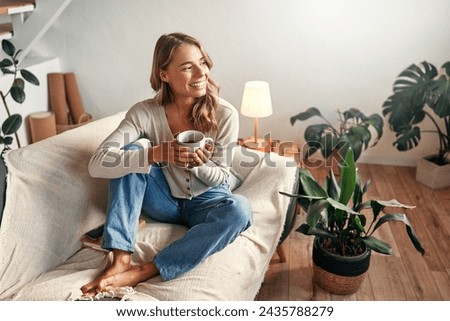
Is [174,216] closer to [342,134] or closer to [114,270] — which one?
[114,270]

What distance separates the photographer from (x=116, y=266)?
131 centimetres

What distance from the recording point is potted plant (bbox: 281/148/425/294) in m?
1.51

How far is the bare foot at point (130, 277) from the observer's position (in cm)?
126

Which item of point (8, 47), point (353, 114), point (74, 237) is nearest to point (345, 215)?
point (74, 237)

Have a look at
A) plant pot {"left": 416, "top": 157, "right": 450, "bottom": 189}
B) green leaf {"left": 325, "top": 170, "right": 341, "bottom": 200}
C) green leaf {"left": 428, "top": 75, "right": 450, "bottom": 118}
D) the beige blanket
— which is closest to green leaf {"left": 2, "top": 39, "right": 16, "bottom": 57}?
the beige blanket

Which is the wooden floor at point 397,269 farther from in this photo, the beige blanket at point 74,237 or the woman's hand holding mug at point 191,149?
the woman's hand holding mug at point 191,149

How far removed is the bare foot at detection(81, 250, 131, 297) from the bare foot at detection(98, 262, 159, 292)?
1 centimetres

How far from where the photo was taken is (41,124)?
8.85 feet

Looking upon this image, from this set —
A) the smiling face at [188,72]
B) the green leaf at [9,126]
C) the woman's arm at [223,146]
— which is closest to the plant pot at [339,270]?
the woman's arm at [223,146]

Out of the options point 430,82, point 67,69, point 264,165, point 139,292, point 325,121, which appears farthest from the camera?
point 67,69

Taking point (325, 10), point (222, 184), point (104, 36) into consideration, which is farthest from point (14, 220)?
point (325, 10)

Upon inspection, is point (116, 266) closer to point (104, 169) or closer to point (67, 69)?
point (104, 169)

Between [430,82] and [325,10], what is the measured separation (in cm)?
68

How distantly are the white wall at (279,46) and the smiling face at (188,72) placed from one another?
A: 1.33 m
